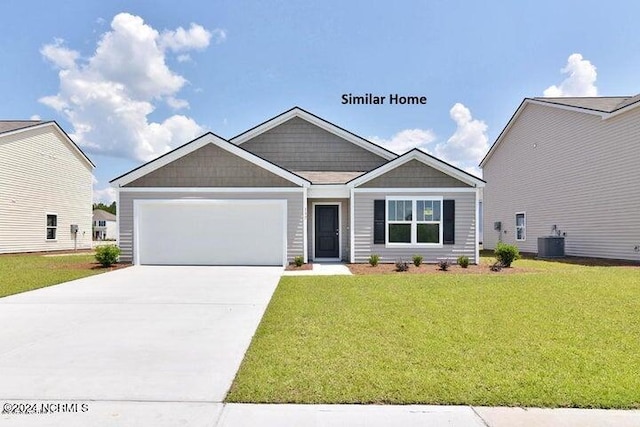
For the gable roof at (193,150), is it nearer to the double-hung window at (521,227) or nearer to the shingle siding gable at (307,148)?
the shingle siding gable at (307,148)

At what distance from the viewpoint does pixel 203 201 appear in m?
13.4

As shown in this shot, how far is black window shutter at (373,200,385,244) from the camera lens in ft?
44.4

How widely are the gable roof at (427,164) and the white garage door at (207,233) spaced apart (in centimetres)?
326

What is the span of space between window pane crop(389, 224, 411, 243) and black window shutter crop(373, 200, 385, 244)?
32 centimetres

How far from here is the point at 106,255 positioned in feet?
41.2

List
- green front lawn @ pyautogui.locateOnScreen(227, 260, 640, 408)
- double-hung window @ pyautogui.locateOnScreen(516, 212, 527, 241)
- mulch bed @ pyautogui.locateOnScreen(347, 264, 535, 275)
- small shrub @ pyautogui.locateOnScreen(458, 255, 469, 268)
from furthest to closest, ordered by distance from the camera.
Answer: double-hung window @ pyautogui.locateOnScreen(516, 212, 527, 241), small shrub @ pyautogui.locateOnScreen(458, 255, 469, 268), mulch bed @ pyautogui.locateOnScreen(347, 264, 535, 275), green front lawn @ pyautogui.locateOnScreen(227, 260, 640, 408)

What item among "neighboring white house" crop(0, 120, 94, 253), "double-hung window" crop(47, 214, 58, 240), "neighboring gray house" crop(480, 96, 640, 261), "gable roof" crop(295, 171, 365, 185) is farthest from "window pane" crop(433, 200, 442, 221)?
"double-hung window" crop(47, 214, 58, 240)

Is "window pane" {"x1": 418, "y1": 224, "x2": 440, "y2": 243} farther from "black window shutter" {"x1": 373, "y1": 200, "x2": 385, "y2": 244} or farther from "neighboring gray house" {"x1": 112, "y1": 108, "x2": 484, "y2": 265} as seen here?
"black window shutter" {"x1": 373, "y1": 200, "x2": 385, "y2": 244}

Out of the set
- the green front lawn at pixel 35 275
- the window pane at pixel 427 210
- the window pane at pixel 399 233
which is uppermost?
the window pane at pixel 427 210

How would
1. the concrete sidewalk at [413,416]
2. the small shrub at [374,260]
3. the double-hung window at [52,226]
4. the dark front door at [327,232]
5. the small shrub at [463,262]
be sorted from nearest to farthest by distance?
the concrete sidewalk at [413,416], the small shrub at [463,262], the small shrub at [374,260], the dark front door at [327,232], the double-hung window at [52,226]

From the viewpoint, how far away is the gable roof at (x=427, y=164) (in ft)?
43.9

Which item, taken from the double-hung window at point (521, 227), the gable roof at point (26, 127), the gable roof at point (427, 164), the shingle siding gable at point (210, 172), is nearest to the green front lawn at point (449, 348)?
the gable roof at point (427, 164)

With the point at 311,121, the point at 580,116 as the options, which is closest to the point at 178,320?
the point at 311,121

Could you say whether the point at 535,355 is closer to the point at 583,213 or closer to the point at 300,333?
the point at 300,333
